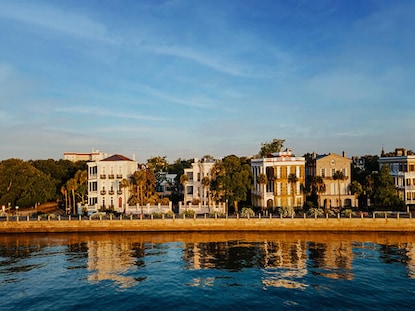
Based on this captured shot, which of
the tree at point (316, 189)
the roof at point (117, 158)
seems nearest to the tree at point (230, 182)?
the tree at point (316, 189)

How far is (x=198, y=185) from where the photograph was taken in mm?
69750

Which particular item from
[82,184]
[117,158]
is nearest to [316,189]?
[117,158]

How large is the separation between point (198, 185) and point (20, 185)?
3647cm

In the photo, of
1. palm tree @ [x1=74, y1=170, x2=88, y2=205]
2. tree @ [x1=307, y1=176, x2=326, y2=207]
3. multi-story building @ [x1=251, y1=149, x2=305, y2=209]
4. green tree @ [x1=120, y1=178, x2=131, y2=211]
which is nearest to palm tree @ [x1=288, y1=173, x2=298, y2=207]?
multi-story building @ [x1=251, y1=149, x2=305, y2=209]

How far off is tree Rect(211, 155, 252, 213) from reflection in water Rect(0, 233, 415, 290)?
423 inches

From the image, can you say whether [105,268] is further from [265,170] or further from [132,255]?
[265,170]

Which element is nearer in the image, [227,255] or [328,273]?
[328,273]

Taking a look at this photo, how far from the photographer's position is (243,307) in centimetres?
2642

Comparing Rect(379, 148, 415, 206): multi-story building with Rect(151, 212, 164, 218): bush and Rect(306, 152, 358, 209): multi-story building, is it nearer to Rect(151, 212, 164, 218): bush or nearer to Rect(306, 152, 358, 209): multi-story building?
Rect(306, 152, 358, 209): multi-story building

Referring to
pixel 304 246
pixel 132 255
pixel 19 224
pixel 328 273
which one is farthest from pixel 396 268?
pixel 19 224

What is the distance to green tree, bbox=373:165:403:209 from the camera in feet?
201

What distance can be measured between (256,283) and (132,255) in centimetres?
1697

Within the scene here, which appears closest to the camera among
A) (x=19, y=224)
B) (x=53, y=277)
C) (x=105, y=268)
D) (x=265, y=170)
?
(x=53, y=277)

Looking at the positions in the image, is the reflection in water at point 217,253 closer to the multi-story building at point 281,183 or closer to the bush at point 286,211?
the bush at point 286,211
